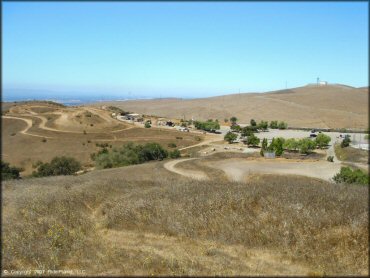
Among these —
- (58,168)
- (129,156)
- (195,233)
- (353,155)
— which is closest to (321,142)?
(353,155)

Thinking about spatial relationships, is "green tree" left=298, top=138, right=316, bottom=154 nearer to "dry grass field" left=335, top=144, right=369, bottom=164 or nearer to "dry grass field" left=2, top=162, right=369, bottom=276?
"dry grass field" left=335, top=144, right=369, bottom=164

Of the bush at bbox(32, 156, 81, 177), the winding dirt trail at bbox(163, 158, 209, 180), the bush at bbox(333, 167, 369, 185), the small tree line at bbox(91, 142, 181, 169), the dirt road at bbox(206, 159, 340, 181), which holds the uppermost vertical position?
the bush at bbox(333, 167, 369, 185)

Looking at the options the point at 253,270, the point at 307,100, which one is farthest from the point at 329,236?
the point at 307,100

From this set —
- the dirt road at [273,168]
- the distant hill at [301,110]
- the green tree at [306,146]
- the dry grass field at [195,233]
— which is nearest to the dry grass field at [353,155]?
the green tree at [306,146]

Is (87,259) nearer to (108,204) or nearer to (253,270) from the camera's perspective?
(253,270)

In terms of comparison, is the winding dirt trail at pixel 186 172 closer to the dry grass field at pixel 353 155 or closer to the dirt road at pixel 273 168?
the dirt road at pixel 273 168

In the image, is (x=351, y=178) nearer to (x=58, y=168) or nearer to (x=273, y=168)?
(x=273, y=168)

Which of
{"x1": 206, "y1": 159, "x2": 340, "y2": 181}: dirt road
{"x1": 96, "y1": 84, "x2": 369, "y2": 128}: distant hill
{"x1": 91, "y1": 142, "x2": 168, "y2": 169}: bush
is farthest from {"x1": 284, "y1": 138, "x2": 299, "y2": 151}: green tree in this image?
{"x1": 96, "y1": 84, "x2": 369, "y2": 128}: distant hill

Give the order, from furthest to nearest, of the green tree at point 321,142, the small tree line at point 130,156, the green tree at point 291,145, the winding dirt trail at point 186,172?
1. the green tree at point 321,142
2. the green tree at point 291,145
3. the small tree line at point 130,156
4. the winding dirt trail at point 186,172

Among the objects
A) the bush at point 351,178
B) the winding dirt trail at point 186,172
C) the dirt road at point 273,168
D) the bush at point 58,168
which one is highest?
the bush at point 351,178
